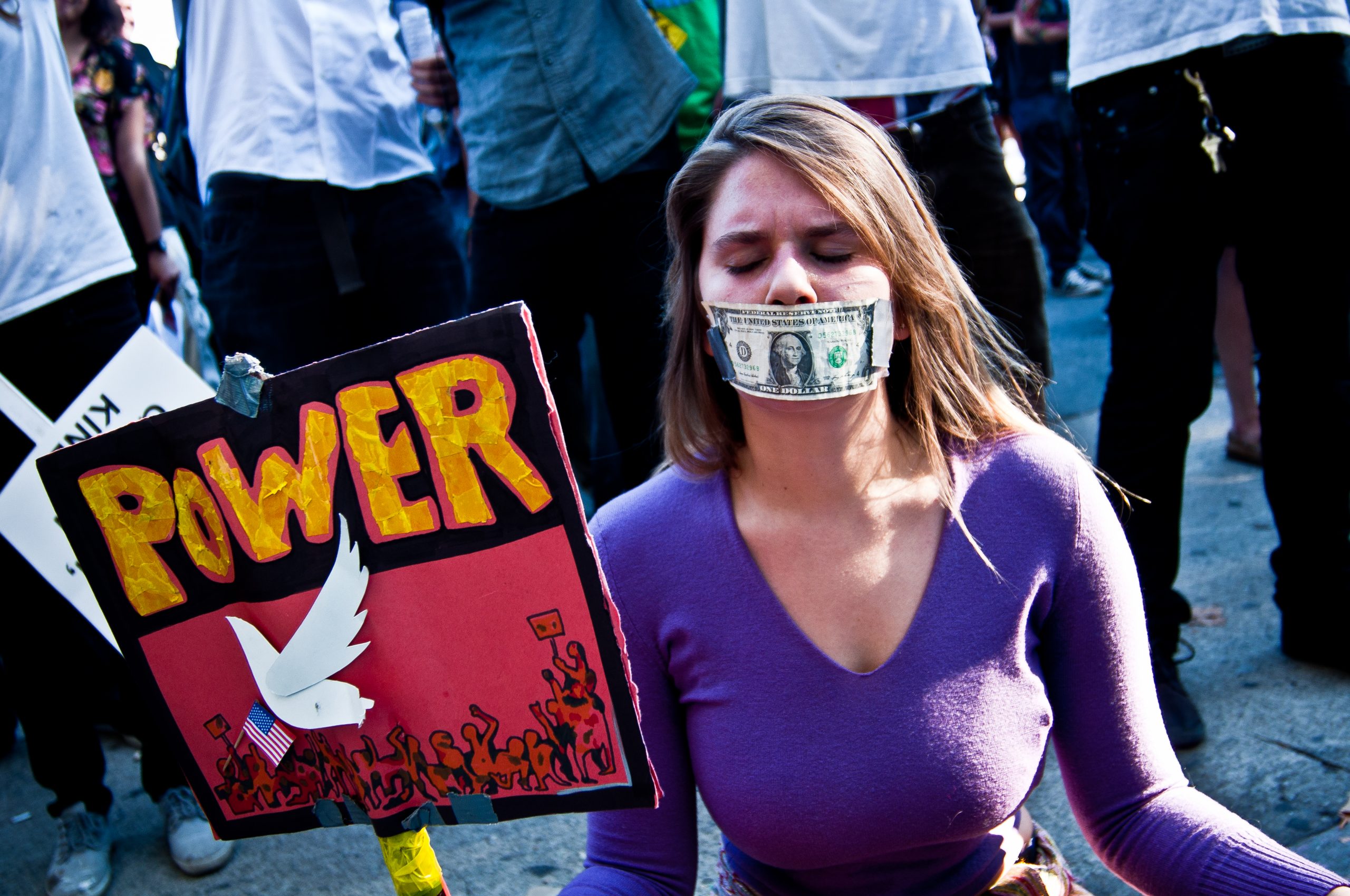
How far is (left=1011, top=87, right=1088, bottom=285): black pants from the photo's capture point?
23.2 feet

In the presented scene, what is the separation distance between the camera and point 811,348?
1.29m

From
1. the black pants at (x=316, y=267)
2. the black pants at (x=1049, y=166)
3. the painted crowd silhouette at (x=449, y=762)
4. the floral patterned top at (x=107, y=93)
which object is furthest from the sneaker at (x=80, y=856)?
the black pants at (x=1049, y=166)

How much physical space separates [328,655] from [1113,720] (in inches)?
37.1

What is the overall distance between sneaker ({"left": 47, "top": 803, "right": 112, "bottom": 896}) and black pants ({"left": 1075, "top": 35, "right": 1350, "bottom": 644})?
2333 millimetres

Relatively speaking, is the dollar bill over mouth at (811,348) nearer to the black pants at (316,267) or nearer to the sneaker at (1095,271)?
the black pants at (316,267)

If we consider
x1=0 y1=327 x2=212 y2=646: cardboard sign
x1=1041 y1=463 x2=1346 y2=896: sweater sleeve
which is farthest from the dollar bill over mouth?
x1=0 y1=327 x2=212 y2=646: cardboard sign

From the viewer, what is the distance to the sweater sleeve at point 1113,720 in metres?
1.27

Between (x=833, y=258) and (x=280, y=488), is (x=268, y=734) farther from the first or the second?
(x=833, y=258)

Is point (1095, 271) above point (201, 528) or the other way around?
the other way around

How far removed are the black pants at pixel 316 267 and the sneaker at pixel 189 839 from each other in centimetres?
101

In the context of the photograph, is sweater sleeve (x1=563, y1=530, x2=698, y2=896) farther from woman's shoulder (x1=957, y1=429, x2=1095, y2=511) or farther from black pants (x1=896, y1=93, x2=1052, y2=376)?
black pants (x1=896, y1=93, x2=1052, y2=376)

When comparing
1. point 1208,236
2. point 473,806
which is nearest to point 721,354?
point 473,806

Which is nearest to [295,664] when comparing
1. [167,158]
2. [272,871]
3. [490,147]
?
[272,871]

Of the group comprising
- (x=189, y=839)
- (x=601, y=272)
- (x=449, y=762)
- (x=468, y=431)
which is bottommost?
(x=189, y=839)
